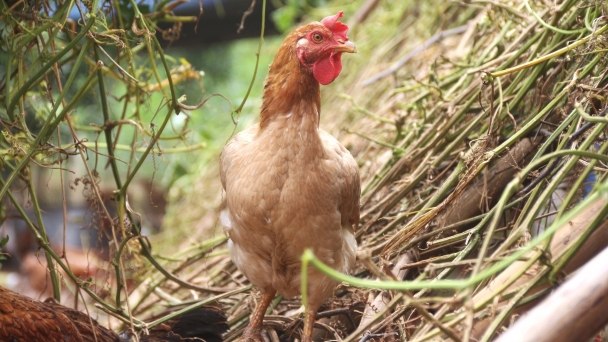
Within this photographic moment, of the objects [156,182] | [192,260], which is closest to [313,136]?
[192,260]

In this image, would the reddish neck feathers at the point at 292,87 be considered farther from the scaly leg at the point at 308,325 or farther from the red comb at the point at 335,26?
the scaly leg at the point at 308,325

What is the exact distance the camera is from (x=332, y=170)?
Answer: 1.71 m

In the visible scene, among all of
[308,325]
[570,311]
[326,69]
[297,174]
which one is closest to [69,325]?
[308,325]

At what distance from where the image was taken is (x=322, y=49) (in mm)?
1658

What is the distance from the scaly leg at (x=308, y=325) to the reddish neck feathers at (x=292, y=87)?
62cm

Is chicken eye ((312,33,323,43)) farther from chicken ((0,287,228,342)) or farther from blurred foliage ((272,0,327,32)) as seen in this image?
blurred foliage ((272,0,327,32))

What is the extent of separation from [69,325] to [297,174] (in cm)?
83

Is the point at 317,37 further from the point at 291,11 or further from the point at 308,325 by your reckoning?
the point at 291,11

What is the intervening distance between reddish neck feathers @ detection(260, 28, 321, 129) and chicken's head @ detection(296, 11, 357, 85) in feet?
0.08

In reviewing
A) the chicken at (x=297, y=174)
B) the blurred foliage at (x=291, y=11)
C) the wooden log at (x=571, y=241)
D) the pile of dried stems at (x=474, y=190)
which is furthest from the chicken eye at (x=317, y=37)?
the blurred foliage at (x=291, y=11)

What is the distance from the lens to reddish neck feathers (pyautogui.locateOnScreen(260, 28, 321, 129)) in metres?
1.69

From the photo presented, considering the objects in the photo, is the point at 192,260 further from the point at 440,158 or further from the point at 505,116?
the point at 505,116

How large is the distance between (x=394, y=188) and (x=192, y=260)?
978mm

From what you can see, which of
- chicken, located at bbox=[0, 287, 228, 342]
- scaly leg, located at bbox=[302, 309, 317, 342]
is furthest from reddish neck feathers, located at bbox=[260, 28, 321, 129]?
chicken, located at bbox=[0, 287, 228, 342]
